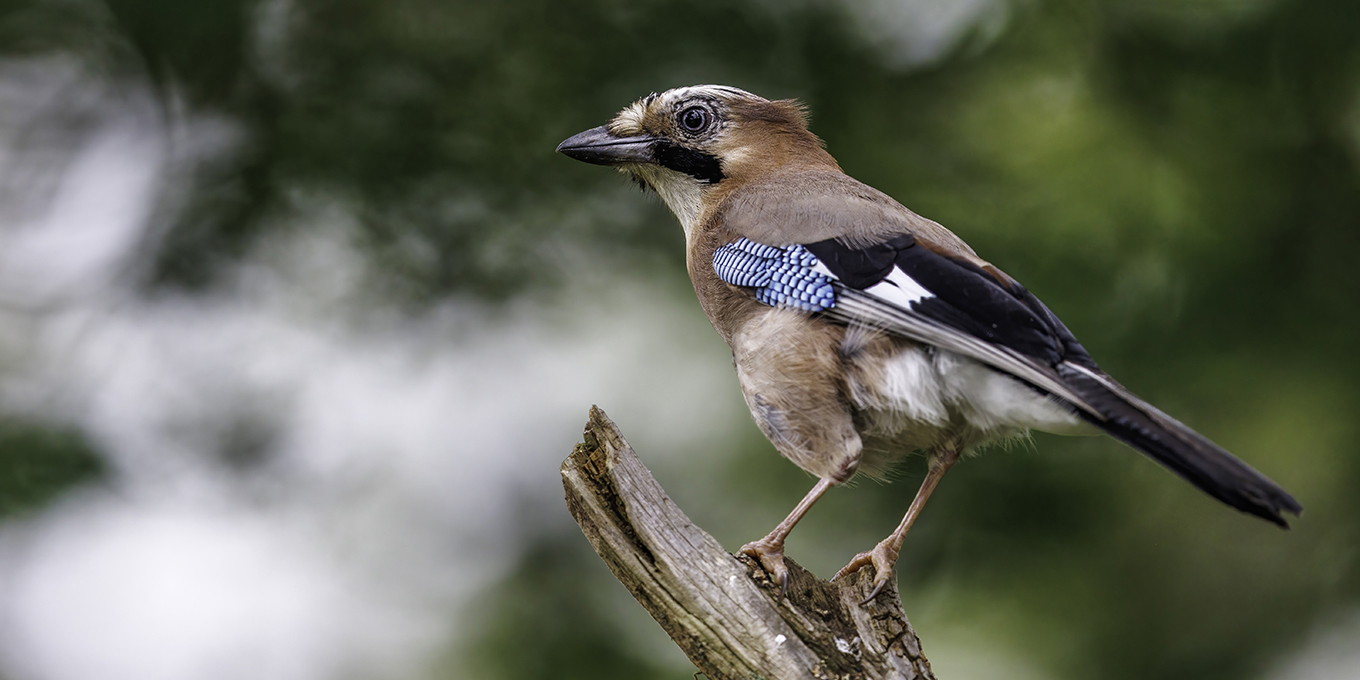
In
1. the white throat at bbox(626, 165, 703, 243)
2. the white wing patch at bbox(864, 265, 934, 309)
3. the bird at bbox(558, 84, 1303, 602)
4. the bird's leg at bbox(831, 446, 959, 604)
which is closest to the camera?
the bird at bbox(558, 84, 1303, 602)

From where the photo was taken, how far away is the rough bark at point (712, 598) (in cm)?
300

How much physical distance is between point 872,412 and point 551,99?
3.49 m

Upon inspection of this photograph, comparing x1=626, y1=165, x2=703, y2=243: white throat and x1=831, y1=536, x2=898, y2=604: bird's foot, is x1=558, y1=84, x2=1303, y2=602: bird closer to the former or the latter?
x1=831, y1=536, x2=898, y2=604: bird's foot

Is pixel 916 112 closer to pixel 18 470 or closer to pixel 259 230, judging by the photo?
pixel 259 230

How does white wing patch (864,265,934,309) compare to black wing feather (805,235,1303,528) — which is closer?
black wing feather (805,235,1303,528)

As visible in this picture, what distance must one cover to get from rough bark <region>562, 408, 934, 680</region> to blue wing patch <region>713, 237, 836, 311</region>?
770 mm

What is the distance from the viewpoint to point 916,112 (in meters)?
6.19

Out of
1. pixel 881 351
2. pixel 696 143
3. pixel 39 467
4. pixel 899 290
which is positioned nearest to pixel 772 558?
pixel 881 351

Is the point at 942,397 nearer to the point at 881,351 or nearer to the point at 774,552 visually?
the point at 881,351

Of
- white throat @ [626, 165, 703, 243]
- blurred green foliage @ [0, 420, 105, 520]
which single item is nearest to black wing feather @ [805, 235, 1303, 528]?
white throat @ [626, 165, 703, 243]

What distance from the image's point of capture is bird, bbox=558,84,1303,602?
9.70 ft

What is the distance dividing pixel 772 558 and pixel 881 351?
0.73m

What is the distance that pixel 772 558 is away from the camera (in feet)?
10.4

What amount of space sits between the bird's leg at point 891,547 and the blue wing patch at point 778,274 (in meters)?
0.74
